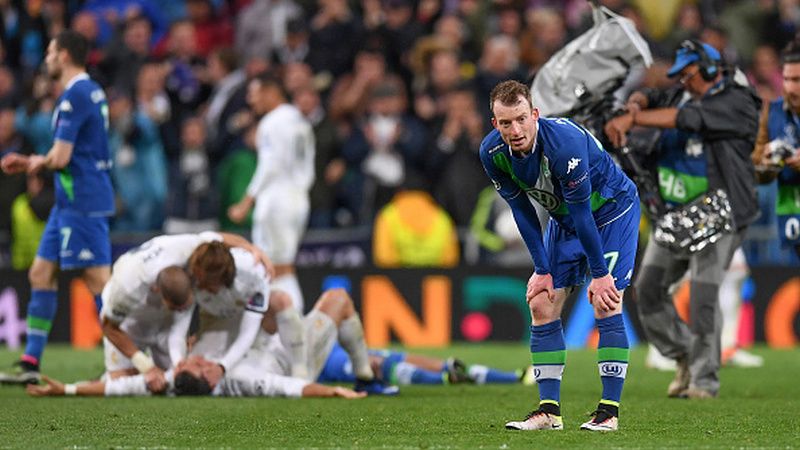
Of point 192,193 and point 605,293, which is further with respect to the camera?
point 192,193

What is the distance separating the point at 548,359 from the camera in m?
8.70

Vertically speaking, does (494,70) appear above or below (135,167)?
above

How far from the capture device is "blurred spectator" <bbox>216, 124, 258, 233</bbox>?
714 inches

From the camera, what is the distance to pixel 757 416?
957 cm

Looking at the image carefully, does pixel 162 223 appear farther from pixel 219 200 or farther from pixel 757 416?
pixel 757 416

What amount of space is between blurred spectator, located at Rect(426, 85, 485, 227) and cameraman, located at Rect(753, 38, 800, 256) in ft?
22.0

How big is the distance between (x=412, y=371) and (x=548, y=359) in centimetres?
355

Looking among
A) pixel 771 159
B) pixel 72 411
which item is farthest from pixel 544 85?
pixel 72 411

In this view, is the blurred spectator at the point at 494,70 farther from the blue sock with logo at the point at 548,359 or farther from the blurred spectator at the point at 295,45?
the blue sock with logo at the point at 548,359

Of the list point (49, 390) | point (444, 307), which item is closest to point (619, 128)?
point (49, 390)

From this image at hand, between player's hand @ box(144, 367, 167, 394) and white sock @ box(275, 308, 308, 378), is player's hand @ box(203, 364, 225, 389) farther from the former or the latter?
white sock @ box(275, 308, 308, 378)

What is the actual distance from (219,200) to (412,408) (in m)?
8.55

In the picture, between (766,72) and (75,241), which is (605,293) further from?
(766,72)

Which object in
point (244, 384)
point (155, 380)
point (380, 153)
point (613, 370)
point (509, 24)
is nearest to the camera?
point (613, 370)
